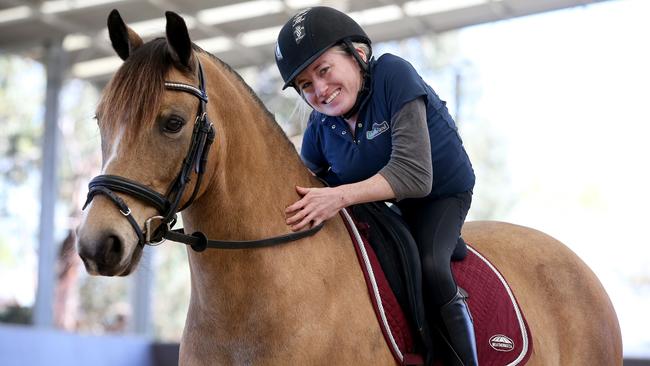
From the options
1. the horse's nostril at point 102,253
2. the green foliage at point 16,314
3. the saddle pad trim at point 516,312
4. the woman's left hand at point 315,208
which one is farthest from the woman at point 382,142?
the green foliage at point 16,314

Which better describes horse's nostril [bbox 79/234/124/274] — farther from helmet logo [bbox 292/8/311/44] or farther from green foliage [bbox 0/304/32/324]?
green foliage [bbox 0/304/32/324]

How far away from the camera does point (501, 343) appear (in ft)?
11.0

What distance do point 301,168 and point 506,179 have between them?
46.3 feet

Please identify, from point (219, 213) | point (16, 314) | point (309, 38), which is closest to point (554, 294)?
point (309, 38)

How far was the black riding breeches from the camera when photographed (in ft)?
10.2


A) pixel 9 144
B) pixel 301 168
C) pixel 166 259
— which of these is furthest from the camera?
pixel 166 259

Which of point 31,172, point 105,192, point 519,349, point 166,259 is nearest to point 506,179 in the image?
point 166,259

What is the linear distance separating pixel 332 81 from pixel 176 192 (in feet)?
2.78

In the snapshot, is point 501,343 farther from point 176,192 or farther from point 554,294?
point 176,192

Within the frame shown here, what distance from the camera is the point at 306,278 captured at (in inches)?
113

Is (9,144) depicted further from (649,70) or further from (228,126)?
(228,126)

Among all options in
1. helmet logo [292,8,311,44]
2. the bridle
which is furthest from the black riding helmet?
the bridle

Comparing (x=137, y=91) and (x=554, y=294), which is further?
(x=554, y=294)

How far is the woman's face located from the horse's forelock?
25.1 inches
